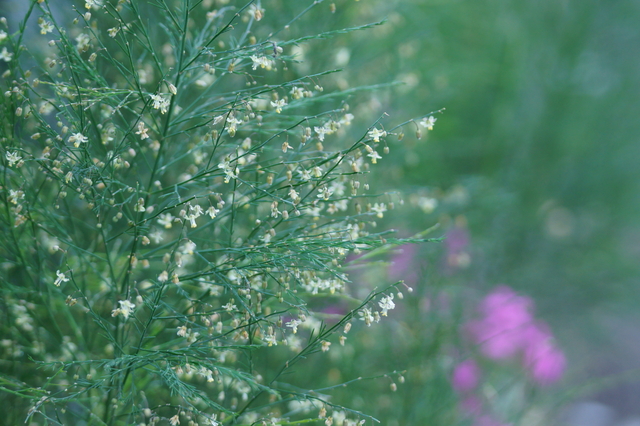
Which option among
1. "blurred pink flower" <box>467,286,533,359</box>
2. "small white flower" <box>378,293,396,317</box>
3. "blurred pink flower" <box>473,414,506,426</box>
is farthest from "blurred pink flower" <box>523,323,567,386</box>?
"small white flower" <box>378,293,396,317</box>

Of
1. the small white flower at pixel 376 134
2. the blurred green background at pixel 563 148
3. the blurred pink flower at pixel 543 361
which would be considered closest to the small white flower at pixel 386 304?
the small white flower at pixel 376 134

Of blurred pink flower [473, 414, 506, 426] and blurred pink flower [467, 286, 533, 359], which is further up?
blurred pink flower [467, 286, 533, 359]

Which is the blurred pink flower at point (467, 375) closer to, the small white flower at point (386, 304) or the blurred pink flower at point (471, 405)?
the blurred pink flower at point (471, 405)

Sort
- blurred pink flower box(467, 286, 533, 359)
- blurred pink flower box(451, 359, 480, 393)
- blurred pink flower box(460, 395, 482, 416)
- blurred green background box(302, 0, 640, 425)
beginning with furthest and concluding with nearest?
blurred green background box(302, 0, 640, 425), blurred pink flower box(467, 286, 533, 359), blurred pink flower box(451, 359, 480, 393), blurred pink flower box(460, 395, 482, 416)

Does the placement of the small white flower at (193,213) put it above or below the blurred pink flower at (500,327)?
below

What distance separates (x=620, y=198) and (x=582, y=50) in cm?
85

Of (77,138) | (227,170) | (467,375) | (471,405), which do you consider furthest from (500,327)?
(77,138)

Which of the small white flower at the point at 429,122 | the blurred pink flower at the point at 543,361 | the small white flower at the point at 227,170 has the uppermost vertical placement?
the blurred pink flower at the point at 543,361

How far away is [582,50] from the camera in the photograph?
280 centimetres

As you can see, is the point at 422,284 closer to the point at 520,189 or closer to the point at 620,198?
the point at 520,189

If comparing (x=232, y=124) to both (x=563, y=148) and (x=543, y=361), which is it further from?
(x=563, y=148)

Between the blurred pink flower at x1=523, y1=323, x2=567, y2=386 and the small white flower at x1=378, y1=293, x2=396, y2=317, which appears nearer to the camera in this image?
the small white flower at x1=378, y1=293, x2=396, y2=317

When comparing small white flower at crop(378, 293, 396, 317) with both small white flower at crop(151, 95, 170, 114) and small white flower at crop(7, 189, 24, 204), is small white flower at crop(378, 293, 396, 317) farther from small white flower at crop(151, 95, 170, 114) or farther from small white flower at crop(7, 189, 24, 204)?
small white flower at crop(7, 189, 24, 204)

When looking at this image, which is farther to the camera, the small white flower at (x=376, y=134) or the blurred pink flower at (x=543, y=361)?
the blurred pink flower at (x=543, y=361)
